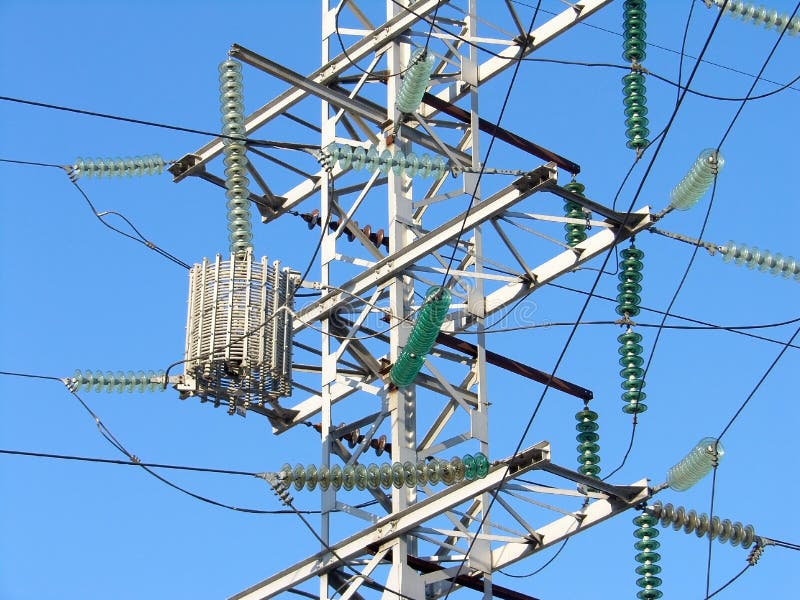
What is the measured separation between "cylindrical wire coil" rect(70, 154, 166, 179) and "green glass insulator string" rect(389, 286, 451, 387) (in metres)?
3.79

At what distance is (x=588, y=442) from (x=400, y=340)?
73.1 inches

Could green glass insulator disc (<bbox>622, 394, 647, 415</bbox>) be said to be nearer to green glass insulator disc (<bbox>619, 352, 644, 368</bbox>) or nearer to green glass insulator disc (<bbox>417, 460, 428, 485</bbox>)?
green glass insulator disc (<bbox>619, 352, 644, 368</bbox>)

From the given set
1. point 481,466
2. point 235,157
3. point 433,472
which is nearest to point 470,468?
point 481,466

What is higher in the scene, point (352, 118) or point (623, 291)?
point (352, 118)

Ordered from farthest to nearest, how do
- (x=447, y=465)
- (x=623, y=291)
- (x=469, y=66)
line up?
(x=469, y=66)
(x=623, y=291)
(x=447, y=465)

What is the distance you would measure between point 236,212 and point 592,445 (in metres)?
3.65

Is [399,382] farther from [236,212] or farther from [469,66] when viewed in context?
[469,66]

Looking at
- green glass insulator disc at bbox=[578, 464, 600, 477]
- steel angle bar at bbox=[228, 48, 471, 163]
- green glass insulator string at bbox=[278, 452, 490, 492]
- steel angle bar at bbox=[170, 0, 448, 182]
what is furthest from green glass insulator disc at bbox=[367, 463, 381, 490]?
steel angle bar at bbox=[170, 0, 448, 182]

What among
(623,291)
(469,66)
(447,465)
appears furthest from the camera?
(469,66)

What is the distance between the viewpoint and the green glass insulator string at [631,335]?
732 inches

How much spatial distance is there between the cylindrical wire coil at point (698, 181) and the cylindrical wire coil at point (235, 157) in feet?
11.9

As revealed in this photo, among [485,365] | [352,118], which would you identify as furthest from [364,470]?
[352,118]

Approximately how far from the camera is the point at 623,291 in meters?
18.8

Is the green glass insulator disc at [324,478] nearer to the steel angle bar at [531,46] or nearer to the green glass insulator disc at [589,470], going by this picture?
the green glass insulator disc at [589,470]
